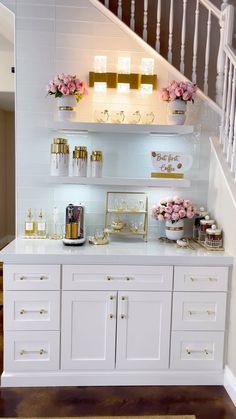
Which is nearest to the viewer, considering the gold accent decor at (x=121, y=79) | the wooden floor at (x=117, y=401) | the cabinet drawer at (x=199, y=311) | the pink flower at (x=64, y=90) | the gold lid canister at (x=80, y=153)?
the wooden floor at (x=117, y=401)

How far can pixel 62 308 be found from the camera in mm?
2500

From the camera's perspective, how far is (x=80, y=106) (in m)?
2.95

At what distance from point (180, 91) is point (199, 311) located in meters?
1.56

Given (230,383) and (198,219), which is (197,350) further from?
(198,219)

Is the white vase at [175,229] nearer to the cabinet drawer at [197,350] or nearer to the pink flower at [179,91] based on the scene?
the cabinet drawer at [197,350]

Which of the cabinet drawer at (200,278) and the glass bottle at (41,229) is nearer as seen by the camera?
the cabinet drawer at (200,278)

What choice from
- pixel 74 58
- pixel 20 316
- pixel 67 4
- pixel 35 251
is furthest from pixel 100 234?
pixel 67 4

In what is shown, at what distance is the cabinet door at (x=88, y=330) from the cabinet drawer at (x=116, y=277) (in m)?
0.06

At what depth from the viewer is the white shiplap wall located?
2889 millimetres

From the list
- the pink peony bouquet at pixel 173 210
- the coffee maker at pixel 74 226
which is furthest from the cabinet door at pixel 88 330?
the pink peony bouquet at pixel 173 210

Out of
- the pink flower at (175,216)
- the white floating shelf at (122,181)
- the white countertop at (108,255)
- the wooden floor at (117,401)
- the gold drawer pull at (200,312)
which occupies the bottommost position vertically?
the wooden floor at (117,401)

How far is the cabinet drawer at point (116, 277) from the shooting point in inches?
97.8

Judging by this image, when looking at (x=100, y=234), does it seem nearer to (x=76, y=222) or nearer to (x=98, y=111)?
(x=76, y=222)

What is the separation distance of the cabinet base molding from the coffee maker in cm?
89
